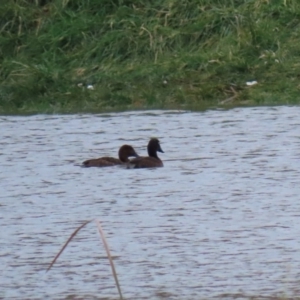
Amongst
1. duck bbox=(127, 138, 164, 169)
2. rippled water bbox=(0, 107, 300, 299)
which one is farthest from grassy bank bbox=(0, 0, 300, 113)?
duck bbox=(127, 138, 164, 169)

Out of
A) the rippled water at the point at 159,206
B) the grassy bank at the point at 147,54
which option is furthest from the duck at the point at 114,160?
the grassy bank at the point at 147,54

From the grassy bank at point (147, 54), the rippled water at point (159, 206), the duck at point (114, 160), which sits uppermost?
the grassy bank at point (147, 54)

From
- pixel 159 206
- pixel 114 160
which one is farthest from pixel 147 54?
pixel 159 206

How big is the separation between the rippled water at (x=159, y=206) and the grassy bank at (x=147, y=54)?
1.25 meters

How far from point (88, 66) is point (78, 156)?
528 centimetres

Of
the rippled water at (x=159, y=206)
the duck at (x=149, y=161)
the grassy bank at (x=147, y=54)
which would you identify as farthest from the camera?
the grassy bank at (x=147, y=54)

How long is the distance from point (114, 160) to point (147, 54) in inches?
242

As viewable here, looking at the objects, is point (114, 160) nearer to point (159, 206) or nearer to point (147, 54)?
point (159, 206)

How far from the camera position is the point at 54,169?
1252 centimetres

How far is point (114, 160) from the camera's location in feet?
41.3

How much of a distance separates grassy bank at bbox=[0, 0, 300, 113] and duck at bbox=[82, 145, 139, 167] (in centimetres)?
442

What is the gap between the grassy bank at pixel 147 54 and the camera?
17578 mm

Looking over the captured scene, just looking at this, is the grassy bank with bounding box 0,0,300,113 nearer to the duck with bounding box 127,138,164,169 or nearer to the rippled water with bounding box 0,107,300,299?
→ the rippled water with bounding box 0,107,300,299

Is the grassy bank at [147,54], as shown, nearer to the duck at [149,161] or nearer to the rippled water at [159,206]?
the rippled water at [159,206]
